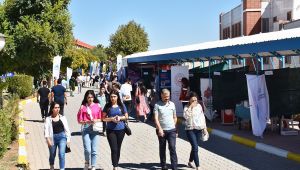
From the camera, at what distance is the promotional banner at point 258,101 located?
13734 millimetres

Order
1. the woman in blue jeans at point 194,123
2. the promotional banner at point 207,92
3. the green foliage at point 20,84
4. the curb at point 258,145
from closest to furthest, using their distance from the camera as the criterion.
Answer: the woman in blue jeans at point 194,123 → the curb at point 258,145 → the promotional banner at point 207,92 → the green foliage at point 20,84

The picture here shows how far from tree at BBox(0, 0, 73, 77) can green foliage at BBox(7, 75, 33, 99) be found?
1081mm

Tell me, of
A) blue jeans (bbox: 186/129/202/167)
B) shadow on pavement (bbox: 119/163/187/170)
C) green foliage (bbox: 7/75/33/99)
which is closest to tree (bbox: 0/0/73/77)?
green foliage (bbox: 7/75/33/99)

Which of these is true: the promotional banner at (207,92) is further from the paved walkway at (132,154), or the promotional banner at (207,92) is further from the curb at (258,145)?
the paved walkway at (132,154)

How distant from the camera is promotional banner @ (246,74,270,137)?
13734 millimetres

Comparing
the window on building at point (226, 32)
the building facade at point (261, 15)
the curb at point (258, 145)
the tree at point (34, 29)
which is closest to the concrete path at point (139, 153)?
the curb at point (258, 145)

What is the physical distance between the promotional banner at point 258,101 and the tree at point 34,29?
64.6 feet

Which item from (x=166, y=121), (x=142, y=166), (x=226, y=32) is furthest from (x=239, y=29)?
(x=166, y=121)

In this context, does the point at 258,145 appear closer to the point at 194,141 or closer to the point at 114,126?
the point at 194,141

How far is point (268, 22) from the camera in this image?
45312 millimetres

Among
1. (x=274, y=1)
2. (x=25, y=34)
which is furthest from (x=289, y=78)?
(x=274, y=1)

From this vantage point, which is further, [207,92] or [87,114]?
[207,92]

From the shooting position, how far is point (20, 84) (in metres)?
32.6

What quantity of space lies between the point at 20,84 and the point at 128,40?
4093 centimetres
